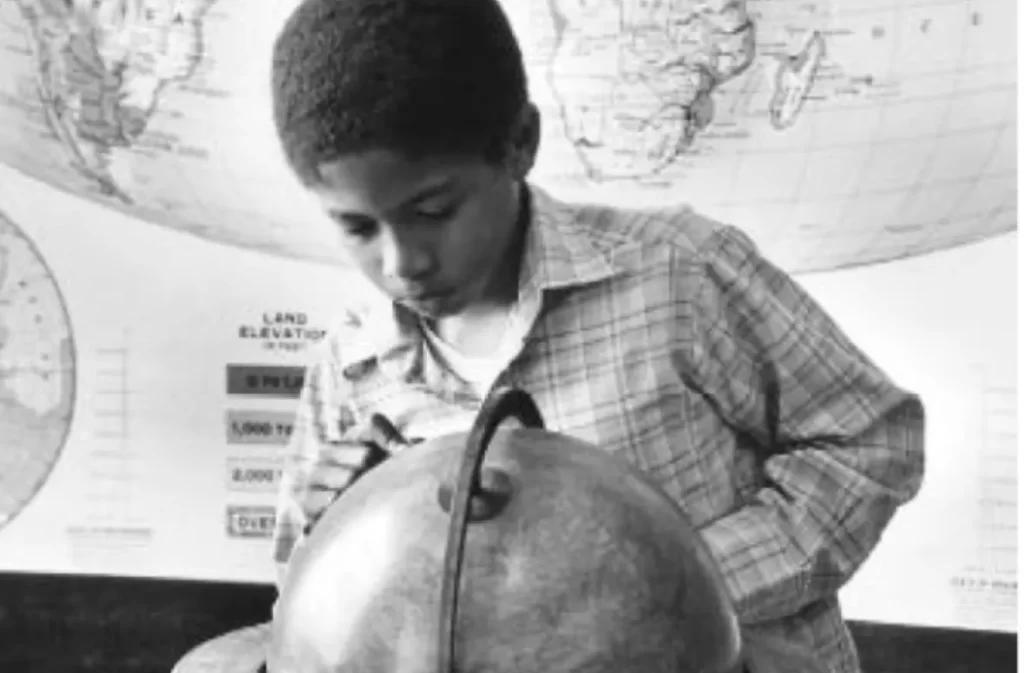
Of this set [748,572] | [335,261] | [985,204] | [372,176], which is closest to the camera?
[372,176]

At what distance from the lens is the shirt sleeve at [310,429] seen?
48.9 inches

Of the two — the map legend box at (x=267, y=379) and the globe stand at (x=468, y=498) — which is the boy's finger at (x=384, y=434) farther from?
the map legend box at (x=267, y=379)

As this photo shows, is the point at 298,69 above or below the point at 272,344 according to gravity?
above

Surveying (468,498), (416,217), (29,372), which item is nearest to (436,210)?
(416,217)

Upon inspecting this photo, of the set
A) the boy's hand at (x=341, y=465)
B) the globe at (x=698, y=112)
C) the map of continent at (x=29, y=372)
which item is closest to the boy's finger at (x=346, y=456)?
the boy's hand at (x=341, y=465)

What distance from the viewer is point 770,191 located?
1.91 meters

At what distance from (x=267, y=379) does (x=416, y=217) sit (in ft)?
4.08

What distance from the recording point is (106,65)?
2100 millimetres

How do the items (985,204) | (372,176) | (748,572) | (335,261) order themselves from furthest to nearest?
(335,261) → (985,204) → (748,572) → (372,176)

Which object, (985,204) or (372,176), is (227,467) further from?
(372,176)

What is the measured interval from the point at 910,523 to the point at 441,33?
3.80 ft

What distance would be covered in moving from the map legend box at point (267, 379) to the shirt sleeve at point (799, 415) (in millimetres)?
1035

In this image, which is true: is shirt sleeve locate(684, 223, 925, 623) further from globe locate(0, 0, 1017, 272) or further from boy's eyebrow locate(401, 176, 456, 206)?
globe locate(0, 0, 1017, 272)

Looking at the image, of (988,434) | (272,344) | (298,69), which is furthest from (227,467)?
(298,69)
